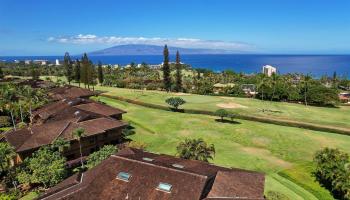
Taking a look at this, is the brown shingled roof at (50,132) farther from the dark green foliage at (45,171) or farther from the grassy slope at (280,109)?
the grassy slope at (280,109)

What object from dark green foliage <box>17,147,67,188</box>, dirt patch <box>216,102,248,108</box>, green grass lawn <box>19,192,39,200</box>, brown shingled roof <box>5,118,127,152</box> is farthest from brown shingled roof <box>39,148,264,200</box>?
dirt patch <box>216,102,248,108</box>

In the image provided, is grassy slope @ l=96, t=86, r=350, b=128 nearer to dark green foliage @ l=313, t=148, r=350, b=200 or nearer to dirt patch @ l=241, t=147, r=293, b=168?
dirt patch @ l=241, t=147, r=293, b=168

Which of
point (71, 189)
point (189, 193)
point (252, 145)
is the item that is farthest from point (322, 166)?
point (71, 189)

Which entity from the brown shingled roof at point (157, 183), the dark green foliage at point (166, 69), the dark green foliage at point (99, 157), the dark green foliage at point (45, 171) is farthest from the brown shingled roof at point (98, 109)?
the dark green foliage at point (166, 69)

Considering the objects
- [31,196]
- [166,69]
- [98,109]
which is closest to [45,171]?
[31,196]

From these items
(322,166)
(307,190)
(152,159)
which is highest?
(152,159)

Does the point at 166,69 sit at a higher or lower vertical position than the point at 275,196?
higher

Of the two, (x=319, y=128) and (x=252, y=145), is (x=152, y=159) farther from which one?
(x=319, y=128)

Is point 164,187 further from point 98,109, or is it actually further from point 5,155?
point 98,109
